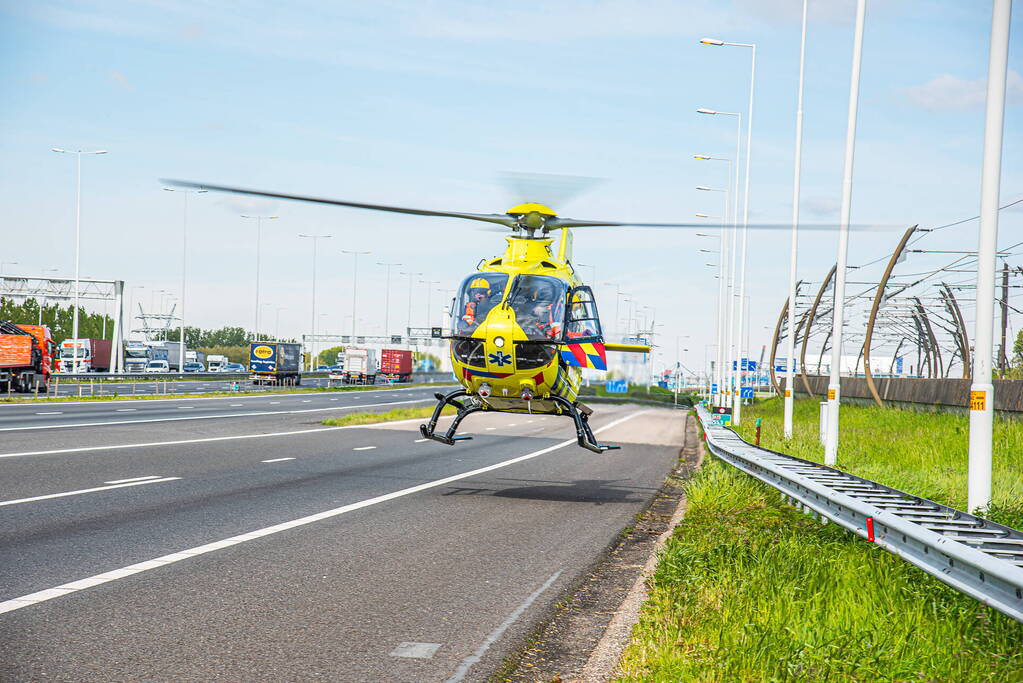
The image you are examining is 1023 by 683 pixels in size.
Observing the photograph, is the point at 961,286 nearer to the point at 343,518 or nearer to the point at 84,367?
the point at 343,518

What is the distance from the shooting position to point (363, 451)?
22688mm

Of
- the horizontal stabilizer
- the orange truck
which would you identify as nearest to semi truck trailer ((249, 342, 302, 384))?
the orange truck

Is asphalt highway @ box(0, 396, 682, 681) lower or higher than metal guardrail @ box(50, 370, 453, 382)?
higher

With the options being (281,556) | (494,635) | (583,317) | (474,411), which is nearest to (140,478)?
(474,411)

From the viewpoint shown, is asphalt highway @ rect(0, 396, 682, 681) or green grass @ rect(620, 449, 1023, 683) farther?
asphalt highway @ rect(0, 396, 682, 681)

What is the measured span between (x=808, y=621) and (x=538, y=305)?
915 centimetres

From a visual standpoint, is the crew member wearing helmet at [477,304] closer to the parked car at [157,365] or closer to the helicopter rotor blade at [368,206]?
the helicopter rotor blade at [368,206]

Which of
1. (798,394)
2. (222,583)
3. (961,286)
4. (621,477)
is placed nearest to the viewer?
(222,583)

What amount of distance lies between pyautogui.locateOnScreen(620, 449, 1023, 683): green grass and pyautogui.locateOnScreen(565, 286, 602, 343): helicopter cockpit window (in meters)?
6.35

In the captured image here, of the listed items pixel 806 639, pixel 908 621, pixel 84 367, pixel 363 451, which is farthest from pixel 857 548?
pixel 84 367

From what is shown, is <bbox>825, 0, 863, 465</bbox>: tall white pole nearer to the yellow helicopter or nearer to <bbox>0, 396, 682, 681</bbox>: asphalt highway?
<bbox>0, 396, 682, 681</bbox>: asphalt highway

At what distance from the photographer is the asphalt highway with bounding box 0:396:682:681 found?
20.0 ft

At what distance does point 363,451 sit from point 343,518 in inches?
427

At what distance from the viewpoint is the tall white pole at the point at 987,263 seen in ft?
32.4
